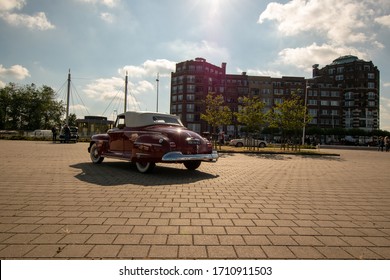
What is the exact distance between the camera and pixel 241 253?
8.55 ft

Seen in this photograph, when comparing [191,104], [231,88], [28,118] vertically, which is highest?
[231,88]

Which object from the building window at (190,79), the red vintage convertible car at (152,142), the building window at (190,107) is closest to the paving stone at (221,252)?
the red vintage convertible car at (152,142)

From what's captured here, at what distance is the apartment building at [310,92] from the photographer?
74438 mm

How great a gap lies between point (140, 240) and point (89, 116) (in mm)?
61666

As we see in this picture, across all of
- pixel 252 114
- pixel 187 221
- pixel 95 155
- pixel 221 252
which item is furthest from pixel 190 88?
pixel 221 252

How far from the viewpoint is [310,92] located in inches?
3046

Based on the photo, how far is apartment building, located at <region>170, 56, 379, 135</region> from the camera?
7444 cm

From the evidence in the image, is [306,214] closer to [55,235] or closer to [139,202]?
[139,202]

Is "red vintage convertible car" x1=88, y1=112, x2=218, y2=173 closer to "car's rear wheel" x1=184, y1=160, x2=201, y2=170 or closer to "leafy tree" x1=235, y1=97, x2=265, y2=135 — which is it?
"car's rear wheel" x1=184, y1=160, x2=201, y2=170

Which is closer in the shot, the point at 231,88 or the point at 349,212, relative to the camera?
the point at 349,212

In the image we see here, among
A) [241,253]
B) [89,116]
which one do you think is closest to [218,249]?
[241,253]

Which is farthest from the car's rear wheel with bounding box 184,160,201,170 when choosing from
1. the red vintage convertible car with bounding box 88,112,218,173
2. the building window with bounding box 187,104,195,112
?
the building window with bounding box 187,104,195,112

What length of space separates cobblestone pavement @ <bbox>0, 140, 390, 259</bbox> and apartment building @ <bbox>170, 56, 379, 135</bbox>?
68237 millimetres
